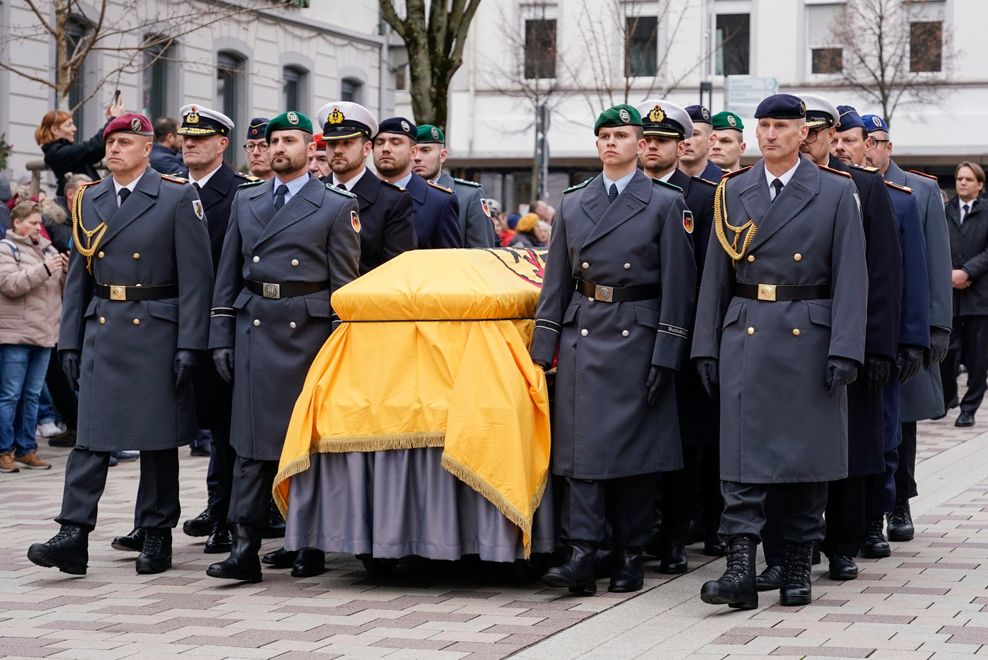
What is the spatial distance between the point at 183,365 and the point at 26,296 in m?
4.95

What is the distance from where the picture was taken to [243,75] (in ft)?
79.7

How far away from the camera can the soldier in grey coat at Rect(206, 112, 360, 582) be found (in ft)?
25.5

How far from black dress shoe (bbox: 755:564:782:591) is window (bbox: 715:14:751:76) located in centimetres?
2955

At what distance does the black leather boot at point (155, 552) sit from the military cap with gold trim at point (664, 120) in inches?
116

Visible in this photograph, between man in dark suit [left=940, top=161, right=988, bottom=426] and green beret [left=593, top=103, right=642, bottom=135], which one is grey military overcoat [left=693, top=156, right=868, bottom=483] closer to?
green beret [left=593, top=103, right=642, bottom=135]

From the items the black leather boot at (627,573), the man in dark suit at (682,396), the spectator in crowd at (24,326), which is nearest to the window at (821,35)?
the spectator in crowd at (24,326)

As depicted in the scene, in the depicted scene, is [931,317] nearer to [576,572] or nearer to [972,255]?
[576,572]

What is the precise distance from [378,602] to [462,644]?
99 cm

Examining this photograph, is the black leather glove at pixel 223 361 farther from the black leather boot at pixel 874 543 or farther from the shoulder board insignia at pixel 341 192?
the black leather boot at pixel 874 543

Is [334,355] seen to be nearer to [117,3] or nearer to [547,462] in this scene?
[547,462]

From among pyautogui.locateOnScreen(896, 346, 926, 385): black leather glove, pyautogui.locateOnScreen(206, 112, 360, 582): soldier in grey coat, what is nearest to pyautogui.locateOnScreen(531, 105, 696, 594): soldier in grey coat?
pyautogui.locateOnScreen(206, 112, 360, 582): soldier in grey coat

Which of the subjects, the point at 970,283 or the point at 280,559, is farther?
the point at 970,283

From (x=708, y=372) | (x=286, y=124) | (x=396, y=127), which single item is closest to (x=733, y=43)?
(x=396, y=127)

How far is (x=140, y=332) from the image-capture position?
26.2 ft
